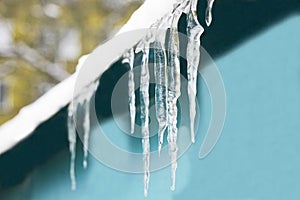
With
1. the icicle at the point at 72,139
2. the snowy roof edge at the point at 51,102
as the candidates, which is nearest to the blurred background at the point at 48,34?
the snowy roof edge at the point at 51,102

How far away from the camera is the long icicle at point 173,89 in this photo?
2.30m

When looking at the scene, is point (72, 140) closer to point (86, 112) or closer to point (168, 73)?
point (86, 112)

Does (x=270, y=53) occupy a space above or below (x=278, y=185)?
above

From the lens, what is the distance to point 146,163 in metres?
2.33

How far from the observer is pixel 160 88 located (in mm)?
2318

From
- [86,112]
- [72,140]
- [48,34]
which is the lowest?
[72,140]

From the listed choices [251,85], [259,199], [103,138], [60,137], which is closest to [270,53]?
[251,85]

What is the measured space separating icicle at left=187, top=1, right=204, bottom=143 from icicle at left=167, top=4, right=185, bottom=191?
41mm

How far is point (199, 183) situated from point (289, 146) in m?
0.35

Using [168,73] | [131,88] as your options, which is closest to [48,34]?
[131,88]

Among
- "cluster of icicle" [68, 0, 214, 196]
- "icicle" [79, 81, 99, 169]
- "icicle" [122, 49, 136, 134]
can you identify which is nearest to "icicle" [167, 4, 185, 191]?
"cluster of icicle" [68, 0, 214, 196]

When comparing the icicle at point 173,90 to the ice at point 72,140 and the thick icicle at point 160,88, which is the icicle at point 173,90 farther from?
the ice at point 72,140

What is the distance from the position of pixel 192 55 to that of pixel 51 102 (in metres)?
0.57

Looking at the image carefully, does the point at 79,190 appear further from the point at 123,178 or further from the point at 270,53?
the point at 270,53
